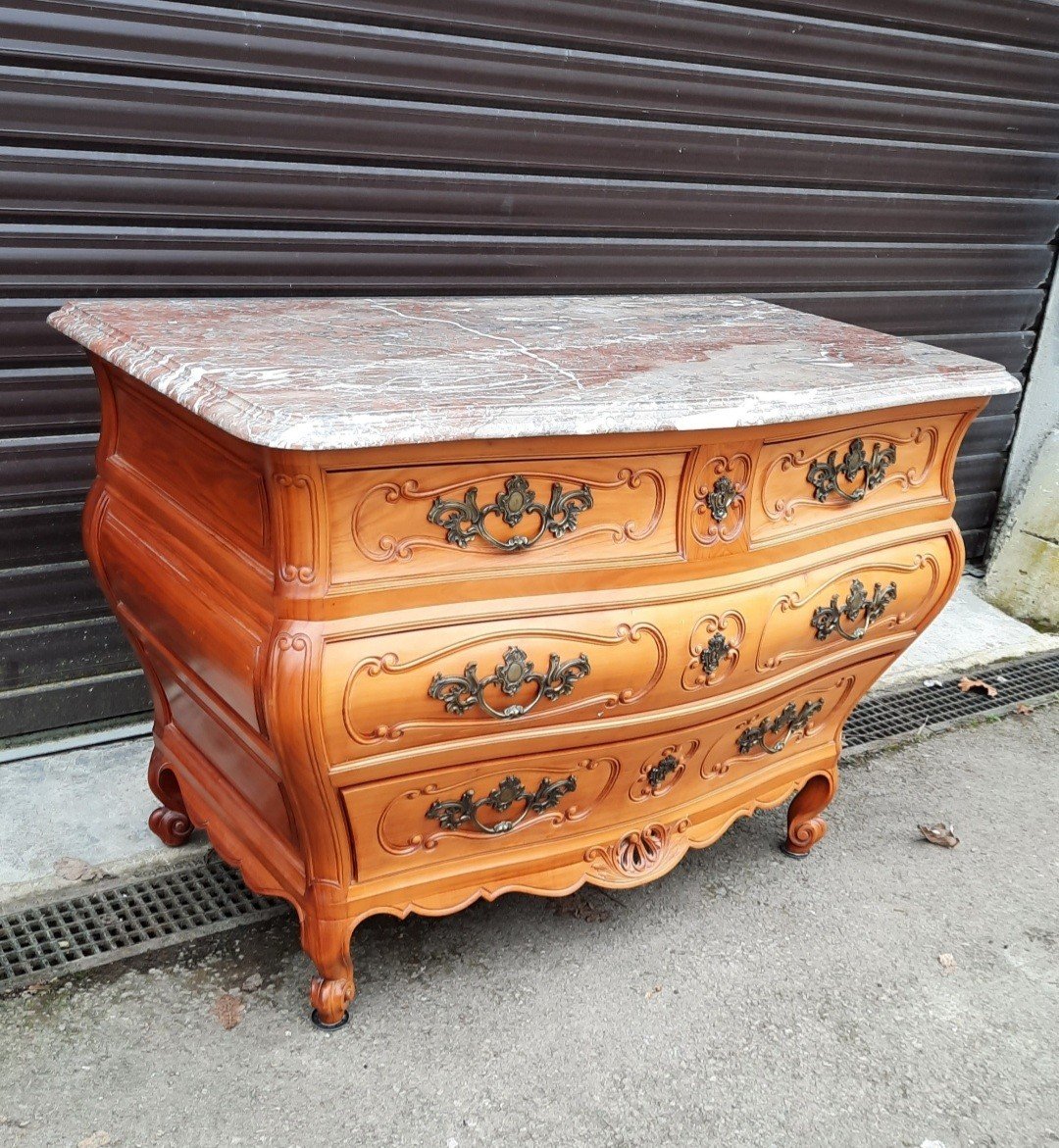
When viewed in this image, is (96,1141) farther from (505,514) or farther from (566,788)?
(505,514)

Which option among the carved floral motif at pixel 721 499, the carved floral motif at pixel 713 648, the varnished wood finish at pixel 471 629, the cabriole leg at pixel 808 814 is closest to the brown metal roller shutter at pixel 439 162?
the varnished wood finish at pixel 471 629

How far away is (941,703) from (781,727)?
4.66 feet

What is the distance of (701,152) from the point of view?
3.41 meters

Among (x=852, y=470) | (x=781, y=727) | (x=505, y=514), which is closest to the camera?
(x=505, y=514)

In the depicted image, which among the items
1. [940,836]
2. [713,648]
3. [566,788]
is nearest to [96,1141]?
[566,788]

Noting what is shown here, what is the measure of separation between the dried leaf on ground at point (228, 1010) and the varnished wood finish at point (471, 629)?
0.17m

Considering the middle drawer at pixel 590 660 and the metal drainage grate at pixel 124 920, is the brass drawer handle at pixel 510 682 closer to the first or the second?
the middle drawer at pixel 590 660

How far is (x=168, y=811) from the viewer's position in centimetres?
259

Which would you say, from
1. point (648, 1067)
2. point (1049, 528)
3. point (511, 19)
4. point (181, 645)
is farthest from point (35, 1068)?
point (1049, 528)

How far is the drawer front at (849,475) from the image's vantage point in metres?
2.17

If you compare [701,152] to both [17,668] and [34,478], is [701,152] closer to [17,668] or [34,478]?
[34,478]

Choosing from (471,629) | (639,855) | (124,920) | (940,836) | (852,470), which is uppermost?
(852,470)

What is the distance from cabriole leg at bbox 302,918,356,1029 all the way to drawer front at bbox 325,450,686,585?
681 millimetres

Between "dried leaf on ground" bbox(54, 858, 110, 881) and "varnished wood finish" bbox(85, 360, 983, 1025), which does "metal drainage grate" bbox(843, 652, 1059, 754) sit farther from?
"dried leaf on ground" bbox(54, 858, 110, 881)
